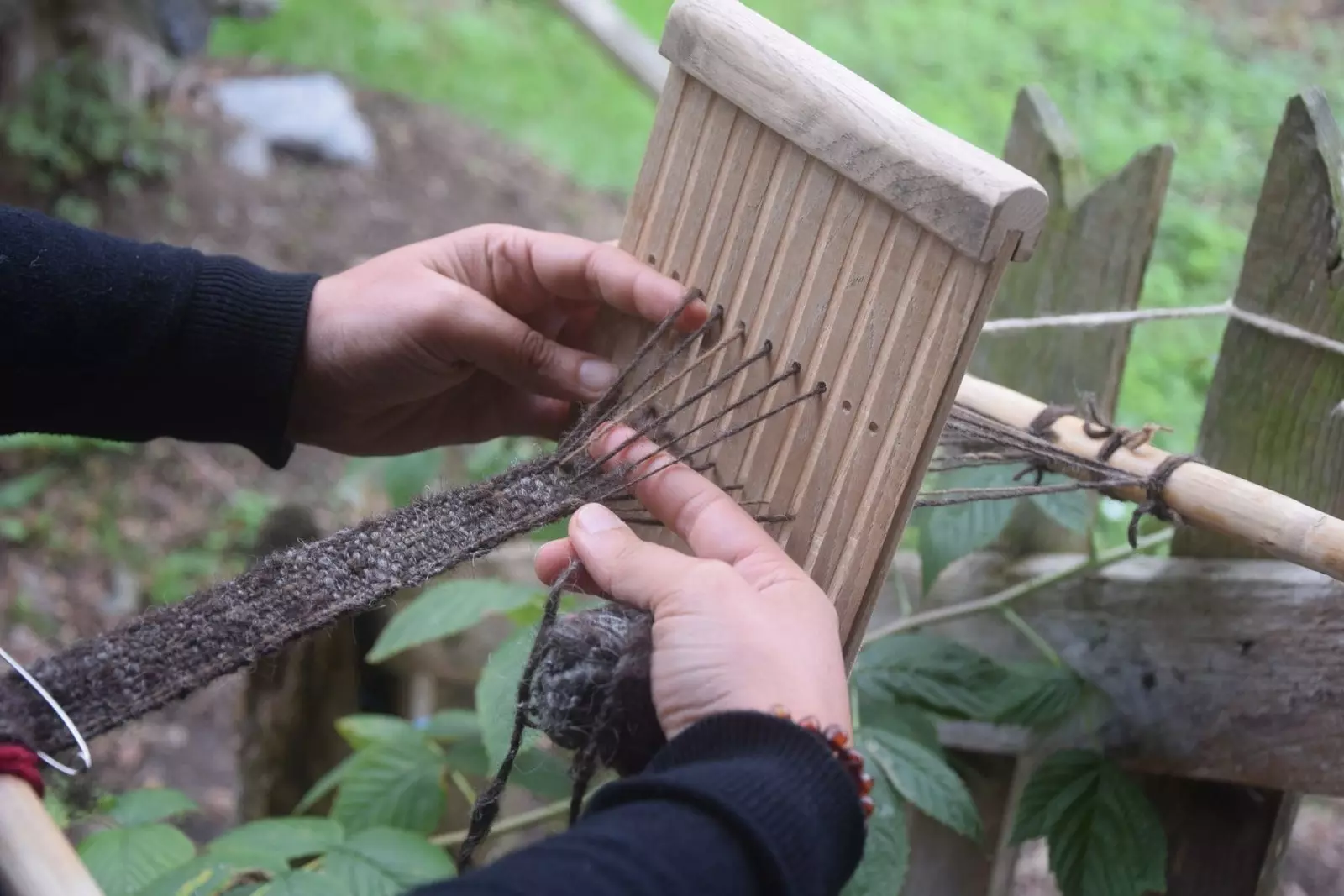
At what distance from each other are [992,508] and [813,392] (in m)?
0.35

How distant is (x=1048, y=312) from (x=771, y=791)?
81 centimetres

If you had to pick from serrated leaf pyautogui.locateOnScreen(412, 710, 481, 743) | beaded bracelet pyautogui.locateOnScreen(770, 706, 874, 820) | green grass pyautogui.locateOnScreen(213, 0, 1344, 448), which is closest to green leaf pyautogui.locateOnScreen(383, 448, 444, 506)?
serrated leaf pyautogui.locateOnScreen(412, 710, 481, 743)

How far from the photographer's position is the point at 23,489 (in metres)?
2.91

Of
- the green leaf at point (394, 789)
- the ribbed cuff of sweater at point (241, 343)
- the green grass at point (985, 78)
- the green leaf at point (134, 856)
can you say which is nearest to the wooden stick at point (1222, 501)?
the ribbed cuff of sweater at point (241, 343)

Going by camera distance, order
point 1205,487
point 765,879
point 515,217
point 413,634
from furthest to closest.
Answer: point 515,217 < point 413,634 < point 1205,487 < point 765,879

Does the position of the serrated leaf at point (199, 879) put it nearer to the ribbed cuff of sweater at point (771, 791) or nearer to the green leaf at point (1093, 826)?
the ribbed cuff of sweater at point (771, 791)

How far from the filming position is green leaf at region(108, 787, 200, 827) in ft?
3.82

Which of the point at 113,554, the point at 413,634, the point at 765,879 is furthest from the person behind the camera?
the point at 113,554

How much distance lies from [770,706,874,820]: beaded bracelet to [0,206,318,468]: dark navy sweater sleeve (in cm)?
64

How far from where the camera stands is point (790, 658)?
0.67 m

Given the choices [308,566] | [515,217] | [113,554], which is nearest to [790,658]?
[308,566]

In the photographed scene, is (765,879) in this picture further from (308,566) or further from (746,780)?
(308,566)

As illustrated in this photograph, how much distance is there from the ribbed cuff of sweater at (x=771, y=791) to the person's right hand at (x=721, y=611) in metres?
0.02

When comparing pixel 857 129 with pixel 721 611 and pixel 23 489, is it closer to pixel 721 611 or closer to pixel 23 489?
pixel 721 611
